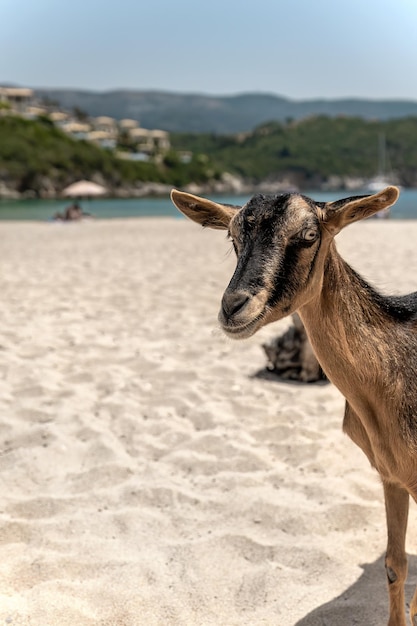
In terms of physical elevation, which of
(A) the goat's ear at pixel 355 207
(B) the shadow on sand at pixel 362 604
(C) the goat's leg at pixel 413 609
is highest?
(A) the goat's ear at pixel 355 207

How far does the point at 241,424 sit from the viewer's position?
511 centimetres

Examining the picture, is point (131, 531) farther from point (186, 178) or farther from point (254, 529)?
point (186, 178)

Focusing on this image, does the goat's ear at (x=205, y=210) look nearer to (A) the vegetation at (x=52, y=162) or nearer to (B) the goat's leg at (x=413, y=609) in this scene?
(B) the goat's leg at (x=413, y=609)

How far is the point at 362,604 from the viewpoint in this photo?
10.1 feet

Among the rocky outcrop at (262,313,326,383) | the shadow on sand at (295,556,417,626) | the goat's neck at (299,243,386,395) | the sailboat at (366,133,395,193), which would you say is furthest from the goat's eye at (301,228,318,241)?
the sailboat at (366,133,395,193)

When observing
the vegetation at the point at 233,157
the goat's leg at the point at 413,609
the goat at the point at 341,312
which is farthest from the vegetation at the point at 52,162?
the goat's leg at the point at 413,609

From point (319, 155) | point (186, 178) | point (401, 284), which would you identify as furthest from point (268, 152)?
point (401, 284)

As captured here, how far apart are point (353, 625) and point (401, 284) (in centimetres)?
789

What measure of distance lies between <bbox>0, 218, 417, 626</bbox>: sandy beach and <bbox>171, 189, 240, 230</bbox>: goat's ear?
1.76ft

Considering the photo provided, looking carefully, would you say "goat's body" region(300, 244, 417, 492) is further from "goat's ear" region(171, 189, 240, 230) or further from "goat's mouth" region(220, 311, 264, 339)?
"goat's ear" region(171, 189, 240, 230)

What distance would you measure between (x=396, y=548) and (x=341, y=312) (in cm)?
118

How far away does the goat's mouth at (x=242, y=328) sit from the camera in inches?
83.5

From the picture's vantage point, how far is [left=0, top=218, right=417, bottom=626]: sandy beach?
308cm

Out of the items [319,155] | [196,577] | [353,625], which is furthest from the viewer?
[319,155]
